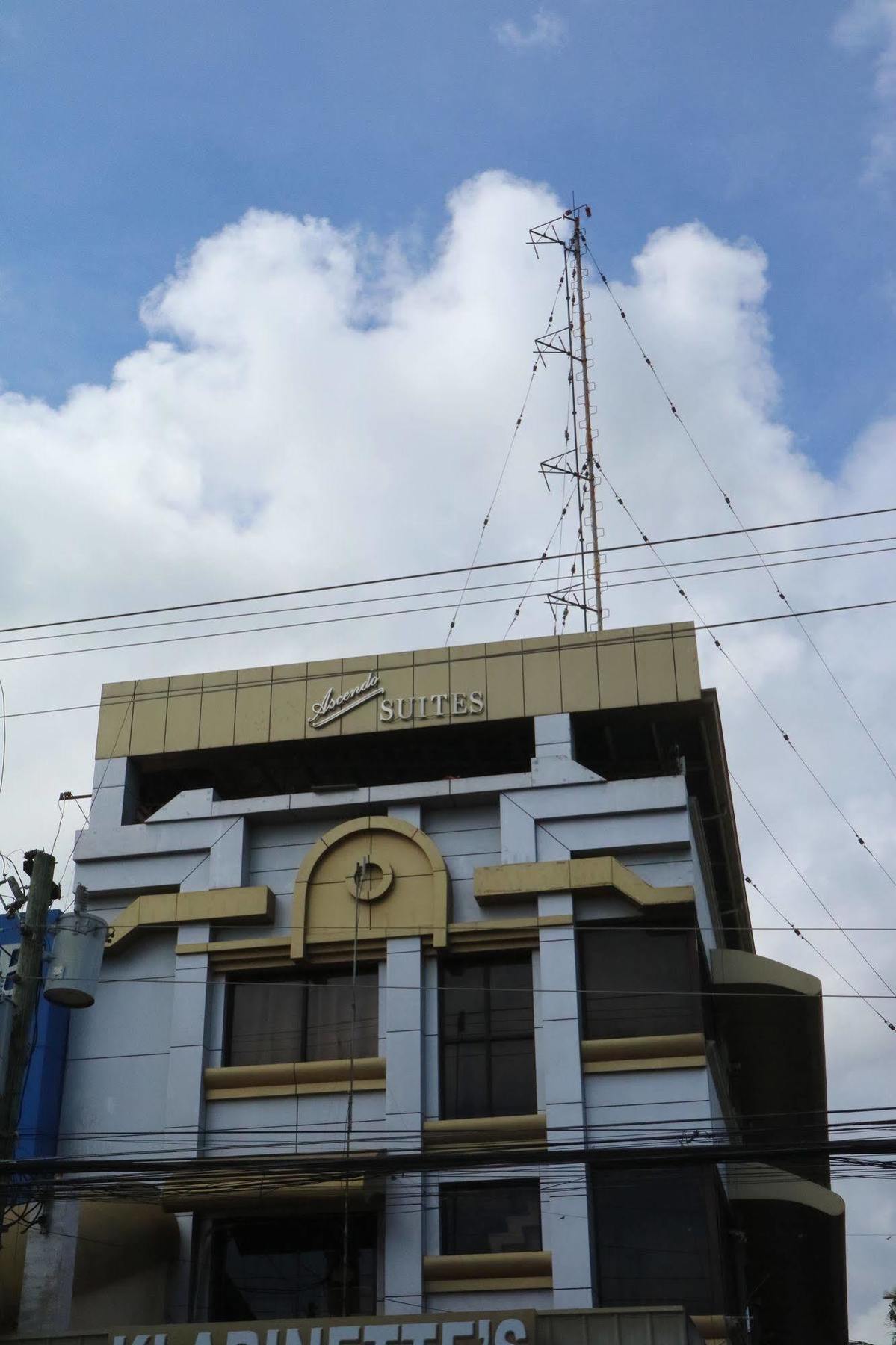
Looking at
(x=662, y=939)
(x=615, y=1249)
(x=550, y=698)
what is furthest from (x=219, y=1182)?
(x=550, y=698)

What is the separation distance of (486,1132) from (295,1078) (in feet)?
11.5

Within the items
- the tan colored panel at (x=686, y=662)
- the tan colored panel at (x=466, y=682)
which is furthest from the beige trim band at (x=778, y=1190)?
the tan colored panel at (x=466, y=682)

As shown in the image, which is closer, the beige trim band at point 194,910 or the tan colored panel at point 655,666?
the beige trim band at point 194,910

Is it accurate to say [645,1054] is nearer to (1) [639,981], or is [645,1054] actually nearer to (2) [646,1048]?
(2) [646,1048]

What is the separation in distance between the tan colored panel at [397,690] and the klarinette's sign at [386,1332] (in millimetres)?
11129

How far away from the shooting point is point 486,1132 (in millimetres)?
25578

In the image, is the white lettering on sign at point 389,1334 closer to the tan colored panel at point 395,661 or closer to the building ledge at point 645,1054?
the building ledge at point 645,1054

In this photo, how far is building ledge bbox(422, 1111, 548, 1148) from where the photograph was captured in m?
25.4

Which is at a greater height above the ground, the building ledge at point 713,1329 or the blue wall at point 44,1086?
the blue wall at point 44,1086

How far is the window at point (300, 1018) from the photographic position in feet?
89.9

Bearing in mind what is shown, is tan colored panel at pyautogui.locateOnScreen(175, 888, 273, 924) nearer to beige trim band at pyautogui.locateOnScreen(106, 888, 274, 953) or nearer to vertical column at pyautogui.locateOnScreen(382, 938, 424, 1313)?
beige trim band at pyautogui.locateOnScreen(106, 888, 274, 953)

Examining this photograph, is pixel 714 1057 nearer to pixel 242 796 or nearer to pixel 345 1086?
pixel 345 1086

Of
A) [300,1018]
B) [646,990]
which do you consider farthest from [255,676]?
[646,990]

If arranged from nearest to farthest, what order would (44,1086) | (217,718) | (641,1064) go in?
(641,1064), (44,1086), (217,718)
